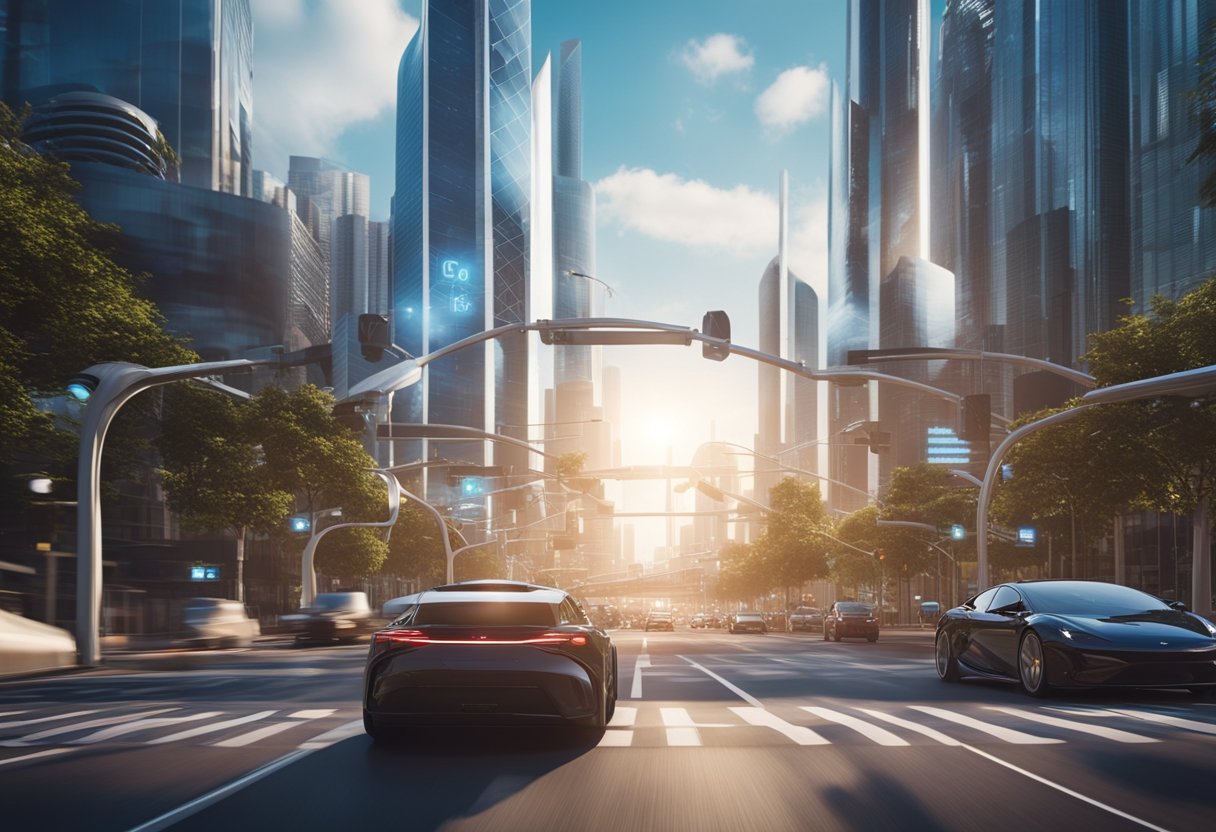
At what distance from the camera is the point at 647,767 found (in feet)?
28.6

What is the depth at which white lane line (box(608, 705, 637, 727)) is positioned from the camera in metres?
11.9

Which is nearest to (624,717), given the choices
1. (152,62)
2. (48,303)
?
(48,303)

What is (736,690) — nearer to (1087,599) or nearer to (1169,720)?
(1087,599)

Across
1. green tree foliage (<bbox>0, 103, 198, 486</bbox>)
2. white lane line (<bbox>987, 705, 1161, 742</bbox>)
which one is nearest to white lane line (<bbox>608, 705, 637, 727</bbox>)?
white lane line (<bbox>987, 705, 1161, 742</bbox>)

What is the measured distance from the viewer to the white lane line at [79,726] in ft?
33.6

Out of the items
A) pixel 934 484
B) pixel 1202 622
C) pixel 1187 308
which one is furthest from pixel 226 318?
pixel 1202 622

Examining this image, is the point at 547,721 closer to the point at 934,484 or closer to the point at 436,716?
the point at 436,716

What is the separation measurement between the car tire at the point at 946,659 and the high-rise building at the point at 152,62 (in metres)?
86.1

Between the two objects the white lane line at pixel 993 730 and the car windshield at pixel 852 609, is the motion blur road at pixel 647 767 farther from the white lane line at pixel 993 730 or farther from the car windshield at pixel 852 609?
the car windshield at pixel 852 609

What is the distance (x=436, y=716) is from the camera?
9.43 m

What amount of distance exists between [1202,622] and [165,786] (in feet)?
38.4

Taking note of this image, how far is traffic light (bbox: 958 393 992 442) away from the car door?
7424mm

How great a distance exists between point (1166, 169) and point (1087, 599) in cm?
7082

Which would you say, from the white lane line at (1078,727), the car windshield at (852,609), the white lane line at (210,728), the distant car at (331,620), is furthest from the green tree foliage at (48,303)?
the white lane line at (1078,727)
